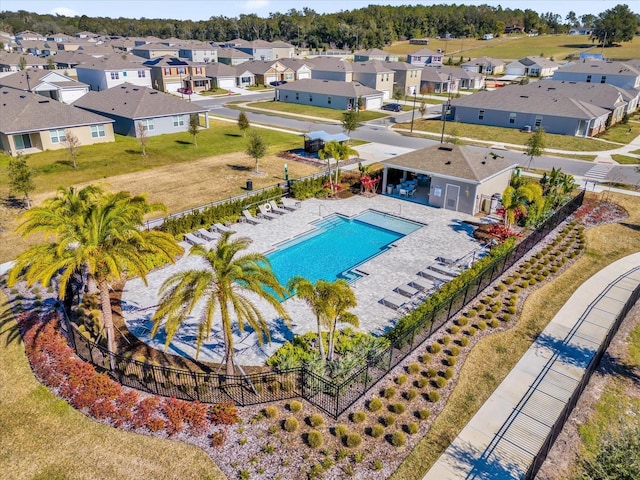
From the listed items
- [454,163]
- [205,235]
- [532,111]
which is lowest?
[205,235]

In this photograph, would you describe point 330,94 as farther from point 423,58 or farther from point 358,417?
point 358,417

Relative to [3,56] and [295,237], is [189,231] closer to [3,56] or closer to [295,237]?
[295,237]

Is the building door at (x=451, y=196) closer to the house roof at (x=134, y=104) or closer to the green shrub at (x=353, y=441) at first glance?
the green shrub at (x=353, y=441)

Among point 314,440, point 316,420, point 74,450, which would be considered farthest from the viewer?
point 316,420

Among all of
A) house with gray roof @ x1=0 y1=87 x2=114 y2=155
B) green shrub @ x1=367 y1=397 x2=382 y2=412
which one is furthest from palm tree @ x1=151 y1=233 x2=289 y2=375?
house with gray roof @ x1=0 y1=87 x2=114 y2=155

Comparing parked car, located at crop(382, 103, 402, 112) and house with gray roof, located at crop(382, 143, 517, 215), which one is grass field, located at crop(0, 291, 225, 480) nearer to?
house with gray roof, located at crop(382, 143, 517, 215)

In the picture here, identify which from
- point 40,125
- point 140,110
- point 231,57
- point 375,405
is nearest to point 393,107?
point 140,110
